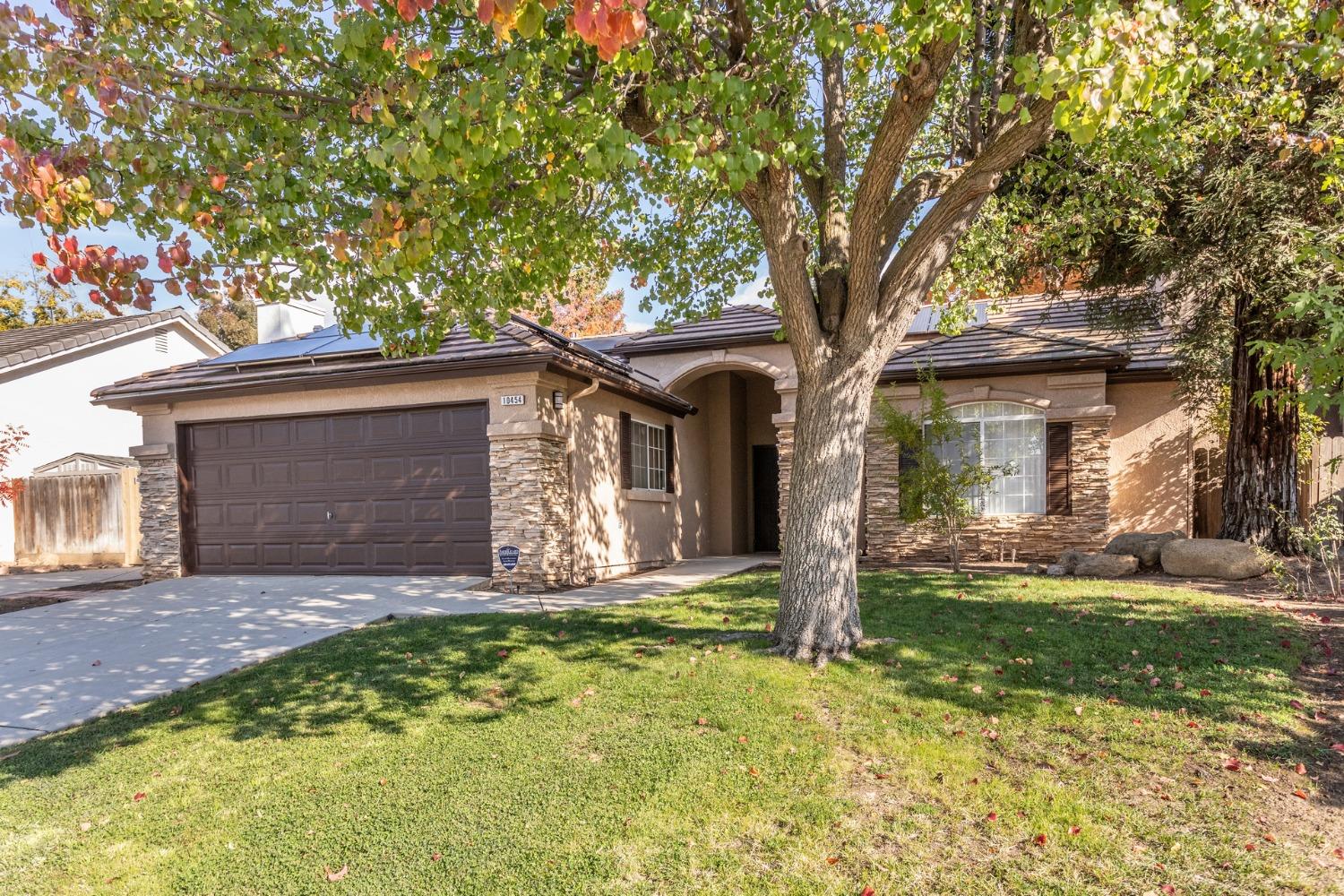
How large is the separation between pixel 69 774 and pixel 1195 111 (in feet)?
38.1

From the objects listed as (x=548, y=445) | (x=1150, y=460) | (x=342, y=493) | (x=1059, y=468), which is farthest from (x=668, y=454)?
(x=1150, y=460)

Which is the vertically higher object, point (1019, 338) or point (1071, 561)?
point (1019, 338)

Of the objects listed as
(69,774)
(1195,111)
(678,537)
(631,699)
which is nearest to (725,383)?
(678,537)

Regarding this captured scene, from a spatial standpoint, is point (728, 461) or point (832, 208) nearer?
point (832, 208)

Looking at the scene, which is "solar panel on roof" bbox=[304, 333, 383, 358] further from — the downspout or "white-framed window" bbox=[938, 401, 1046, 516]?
"white-framed window" bbox=[938, 401, 1046, 516]

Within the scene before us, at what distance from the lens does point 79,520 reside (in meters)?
15.8

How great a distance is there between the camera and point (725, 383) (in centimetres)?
1653

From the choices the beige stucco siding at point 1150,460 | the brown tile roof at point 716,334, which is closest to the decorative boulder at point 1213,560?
the beige stucco siding at point 1150,460

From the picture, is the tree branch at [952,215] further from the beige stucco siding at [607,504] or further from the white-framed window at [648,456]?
the white-framed window at [648,456]

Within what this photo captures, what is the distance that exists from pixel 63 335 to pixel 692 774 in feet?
68.2

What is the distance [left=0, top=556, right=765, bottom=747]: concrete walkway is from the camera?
6.06 m

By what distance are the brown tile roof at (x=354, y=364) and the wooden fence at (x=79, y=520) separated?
413cm

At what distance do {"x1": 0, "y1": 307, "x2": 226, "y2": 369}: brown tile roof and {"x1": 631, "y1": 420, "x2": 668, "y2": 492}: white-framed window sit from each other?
13.3 meters

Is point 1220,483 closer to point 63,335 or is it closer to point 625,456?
point 625,456
